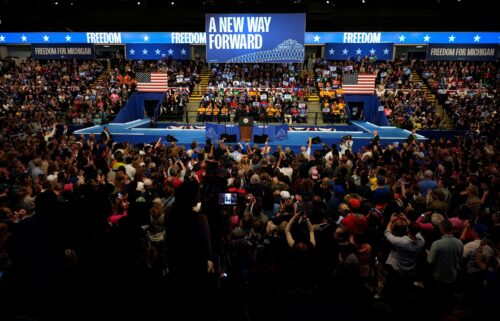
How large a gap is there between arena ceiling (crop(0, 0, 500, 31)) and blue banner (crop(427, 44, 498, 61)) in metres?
A: 12.0

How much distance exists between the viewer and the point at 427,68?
29.3 metres

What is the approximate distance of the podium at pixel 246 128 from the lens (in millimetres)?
17266

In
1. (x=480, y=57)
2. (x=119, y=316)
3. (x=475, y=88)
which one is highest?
(x=480, y=57)

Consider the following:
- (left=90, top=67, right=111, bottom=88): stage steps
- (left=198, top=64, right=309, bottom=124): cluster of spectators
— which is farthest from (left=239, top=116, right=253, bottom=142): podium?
(left=90, top=67, right=111, bottom=88): stage steps

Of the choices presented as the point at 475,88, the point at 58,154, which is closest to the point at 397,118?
the point at 475,88

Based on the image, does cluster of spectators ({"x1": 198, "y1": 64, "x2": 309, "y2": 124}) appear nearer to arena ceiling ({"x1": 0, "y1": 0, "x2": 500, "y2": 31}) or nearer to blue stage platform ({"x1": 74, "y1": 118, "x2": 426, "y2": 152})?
blue stage platform ({"x1": 74, "y1": 118, "x2": 426, "y2": 152})

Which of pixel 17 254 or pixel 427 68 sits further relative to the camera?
pixel 427 68

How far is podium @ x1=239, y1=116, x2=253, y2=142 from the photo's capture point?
17.3m

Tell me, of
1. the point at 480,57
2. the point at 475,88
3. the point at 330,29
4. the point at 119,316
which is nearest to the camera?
the point at 119,316

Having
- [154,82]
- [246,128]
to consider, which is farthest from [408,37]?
[154,82]

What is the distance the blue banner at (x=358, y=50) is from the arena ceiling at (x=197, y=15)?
34.8ft

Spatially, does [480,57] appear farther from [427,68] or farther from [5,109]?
[5,109]

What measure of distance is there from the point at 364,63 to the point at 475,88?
7522 millimetres

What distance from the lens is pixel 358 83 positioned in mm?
23188
